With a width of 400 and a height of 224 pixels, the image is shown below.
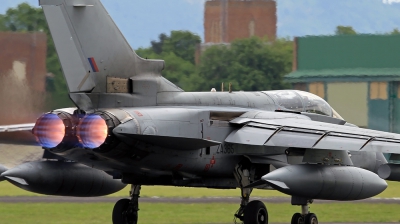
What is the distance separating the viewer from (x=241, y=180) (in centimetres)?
1716

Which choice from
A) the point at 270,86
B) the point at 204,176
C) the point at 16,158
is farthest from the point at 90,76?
the point at 270,86

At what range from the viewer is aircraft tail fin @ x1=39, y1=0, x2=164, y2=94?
1579 centimetres

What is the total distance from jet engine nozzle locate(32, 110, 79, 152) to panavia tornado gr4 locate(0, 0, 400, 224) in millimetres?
17

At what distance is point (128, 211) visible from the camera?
703 inches

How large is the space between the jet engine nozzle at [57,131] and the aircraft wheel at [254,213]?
12.1 feet

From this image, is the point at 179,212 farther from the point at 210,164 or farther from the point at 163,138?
the point at 163,138

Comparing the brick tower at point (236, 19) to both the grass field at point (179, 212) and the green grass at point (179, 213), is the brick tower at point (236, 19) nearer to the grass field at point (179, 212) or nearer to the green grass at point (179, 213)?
the grass field at point (179, 212)

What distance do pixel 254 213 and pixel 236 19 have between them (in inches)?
1924

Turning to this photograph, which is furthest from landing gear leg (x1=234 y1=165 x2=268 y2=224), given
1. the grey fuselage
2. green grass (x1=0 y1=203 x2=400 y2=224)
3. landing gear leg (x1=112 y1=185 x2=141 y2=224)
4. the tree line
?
the tree line

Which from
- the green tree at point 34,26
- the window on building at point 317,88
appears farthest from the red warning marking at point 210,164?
the window on building at point 317,88

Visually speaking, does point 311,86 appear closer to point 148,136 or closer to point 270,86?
point 270,86

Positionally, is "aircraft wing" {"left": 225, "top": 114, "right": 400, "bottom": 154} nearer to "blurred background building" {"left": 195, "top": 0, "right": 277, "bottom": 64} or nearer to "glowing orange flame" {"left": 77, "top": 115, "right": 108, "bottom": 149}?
"glowing orange flame" {"left": 77, "top": 115, "right": 108, "bottom": 149}

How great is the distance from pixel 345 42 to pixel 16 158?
712 inches

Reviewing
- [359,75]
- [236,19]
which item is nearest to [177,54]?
[359,75]
